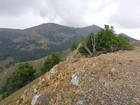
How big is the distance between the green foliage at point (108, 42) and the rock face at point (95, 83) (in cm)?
1072

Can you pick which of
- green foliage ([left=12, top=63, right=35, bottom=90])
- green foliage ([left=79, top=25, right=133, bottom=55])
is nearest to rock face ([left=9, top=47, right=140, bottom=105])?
green foliage ([left=79, top=25, right=133, bottom=55])

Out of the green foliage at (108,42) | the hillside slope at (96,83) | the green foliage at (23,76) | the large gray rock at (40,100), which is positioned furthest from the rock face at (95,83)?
the green foliage at (23,76)

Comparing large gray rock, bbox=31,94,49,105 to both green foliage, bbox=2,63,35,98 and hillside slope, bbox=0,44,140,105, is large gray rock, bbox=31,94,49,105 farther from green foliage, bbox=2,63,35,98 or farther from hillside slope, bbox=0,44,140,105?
green foliage, bbox=2,63,35,98

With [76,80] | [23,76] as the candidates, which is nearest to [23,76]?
[23,76]

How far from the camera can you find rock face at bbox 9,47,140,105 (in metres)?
25.5

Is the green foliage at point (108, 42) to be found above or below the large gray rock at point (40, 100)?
above

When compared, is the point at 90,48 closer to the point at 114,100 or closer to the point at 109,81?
the point at 109,81

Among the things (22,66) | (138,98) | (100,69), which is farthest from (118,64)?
(22,66)

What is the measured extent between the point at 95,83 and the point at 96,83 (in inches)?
4.0

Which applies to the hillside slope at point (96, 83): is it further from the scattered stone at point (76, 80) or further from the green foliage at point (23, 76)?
the green foliage at point (23, 76)

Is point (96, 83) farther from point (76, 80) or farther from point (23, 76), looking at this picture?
point (23, 76)

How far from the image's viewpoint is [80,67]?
31844 mm

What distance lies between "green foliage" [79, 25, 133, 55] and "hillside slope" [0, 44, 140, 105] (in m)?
10.8

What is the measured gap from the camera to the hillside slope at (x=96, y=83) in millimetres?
25484
